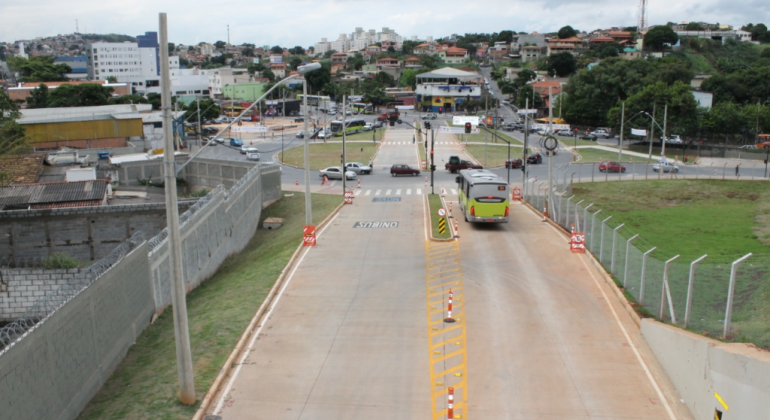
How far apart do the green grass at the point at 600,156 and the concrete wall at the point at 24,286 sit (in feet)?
192

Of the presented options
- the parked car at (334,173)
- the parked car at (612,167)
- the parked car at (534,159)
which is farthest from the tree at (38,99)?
the parked car at (612,167)

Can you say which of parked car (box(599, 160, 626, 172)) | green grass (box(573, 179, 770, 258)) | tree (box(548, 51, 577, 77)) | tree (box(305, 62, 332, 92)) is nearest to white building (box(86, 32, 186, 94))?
tree (box(305, 62, 332, 92))

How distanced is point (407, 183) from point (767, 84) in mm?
79617

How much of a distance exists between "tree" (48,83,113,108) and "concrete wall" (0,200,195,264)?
78256mm

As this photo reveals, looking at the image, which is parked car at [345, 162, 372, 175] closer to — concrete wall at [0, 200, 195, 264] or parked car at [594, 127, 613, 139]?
concrete wall at [0, 200, 195, 264]

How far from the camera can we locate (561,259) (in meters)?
27.3

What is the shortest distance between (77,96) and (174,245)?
103823mm

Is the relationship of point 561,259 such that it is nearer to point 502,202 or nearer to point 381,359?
point 502,202

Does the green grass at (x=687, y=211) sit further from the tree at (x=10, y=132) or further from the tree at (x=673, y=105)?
the tree at (x=10, y=132)

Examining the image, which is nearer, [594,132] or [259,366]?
[259,366]

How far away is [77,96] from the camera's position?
105 metres

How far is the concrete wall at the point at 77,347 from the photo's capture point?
1210cm

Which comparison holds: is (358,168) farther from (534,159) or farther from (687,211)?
(687,211)

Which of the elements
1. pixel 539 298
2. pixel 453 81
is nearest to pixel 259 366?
pixel 539 298
